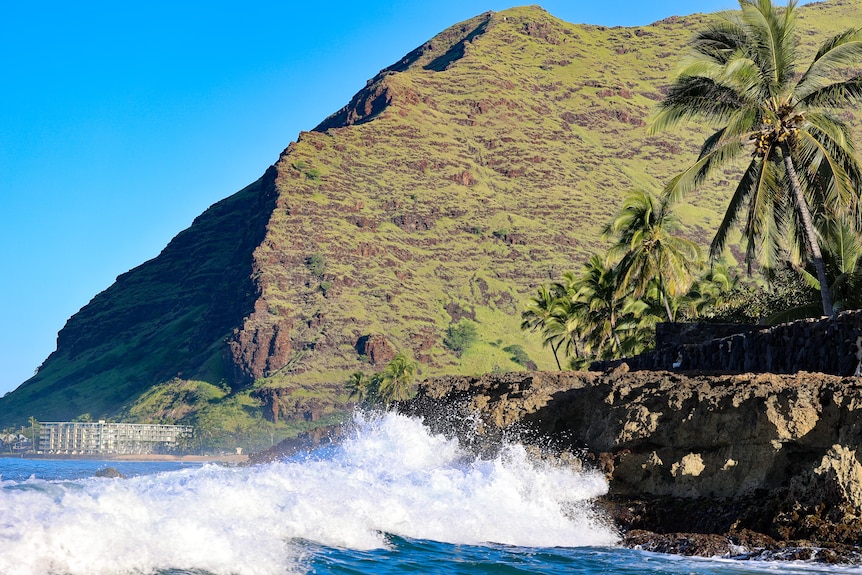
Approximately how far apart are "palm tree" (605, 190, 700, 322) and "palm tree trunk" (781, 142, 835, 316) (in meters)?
18.8

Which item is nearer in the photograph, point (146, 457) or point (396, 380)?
point (396, 380)

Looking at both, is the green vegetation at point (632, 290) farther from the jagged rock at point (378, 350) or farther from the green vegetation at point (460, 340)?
the green vegetation at point (460, 340)

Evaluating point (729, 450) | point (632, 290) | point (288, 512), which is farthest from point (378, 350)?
point (288, 512)

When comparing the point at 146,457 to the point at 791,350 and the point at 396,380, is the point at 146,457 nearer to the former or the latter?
the point at 396,380

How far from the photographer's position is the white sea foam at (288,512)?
39.3 ft

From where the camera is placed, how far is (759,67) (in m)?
26.8

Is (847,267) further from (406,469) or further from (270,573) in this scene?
(270,573)

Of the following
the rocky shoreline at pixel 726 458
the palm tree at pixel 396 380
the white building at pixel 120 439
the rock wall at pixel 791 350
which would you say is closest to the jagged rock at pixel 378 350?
the white building at pixel 120 439

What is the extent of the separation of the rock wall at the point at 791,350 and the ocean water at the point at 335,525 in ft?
18.5

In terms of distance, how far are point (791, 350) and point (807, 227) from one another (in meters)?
6.06

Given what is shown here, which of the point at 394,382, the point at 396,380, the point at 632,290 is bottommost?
the point at 394,382

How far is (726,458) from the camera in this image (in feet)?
56.2

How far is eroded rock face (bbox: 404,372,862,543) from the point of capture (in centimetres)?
1503

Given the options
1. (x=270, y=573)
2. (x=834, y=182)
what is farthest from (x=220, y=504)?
(x=834, y=182)
